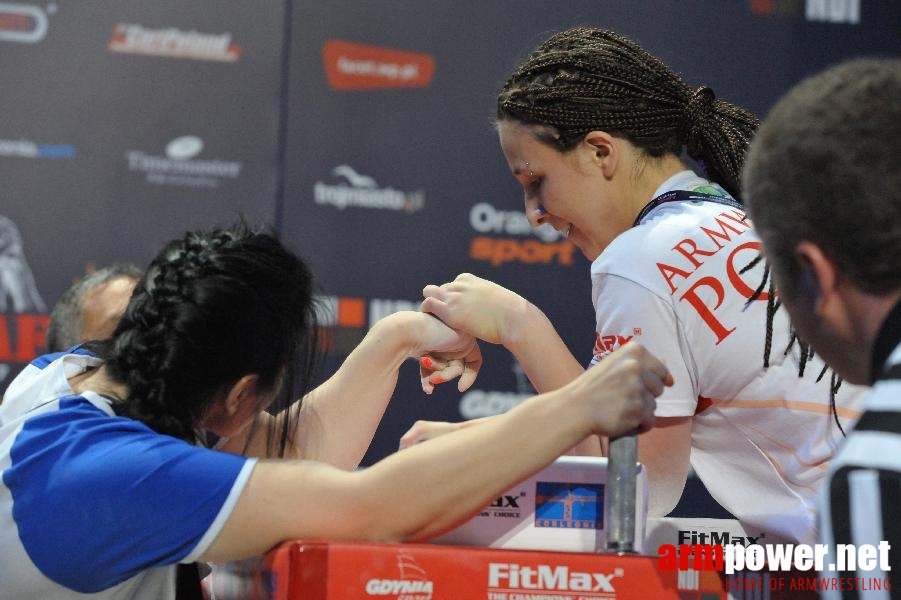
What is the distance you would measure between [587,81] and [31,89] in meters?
2.51

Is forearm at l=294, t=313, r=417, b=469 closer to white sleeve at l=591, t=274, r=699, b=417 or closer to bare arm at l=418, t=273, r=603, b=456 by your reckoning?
bare arm at l=418, t=273, r=603, b=456

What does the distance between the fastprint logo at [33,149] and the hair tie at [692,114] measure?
2.46 metres

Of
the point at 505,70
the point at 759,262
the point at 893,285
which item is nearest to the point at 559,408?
the point at 893,285

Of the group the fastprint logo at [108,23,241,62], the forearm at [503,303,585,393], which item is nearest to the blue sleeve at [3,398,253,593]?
the forearm at [503,303,585,393]

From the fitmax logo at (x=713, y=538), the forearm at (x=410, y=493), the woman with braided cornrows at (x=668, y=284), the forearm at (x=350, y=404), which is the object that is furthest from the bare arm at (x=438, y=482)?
the forearm at (x=350, y=404)

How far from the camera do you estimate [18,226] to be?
11.5 ft

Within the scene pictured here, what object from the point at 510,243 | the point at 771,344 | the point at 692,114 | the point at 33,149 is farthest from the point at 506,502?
the point at 33,149

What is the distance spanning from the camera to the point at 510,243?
3.73 m

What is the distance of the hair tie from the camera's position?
64.5 inches

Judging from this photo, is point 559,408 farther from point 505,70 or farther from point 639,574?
point 505,70

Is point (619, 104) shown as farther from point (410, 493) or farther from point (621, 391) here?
point (410, 493)

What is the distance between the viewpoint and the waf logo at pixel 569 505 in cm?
116

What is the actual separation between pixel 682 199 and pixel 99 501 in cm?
88

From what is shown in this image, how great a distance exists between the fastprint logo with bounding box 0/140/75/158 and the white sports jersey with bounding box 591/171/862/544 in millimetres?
2567
